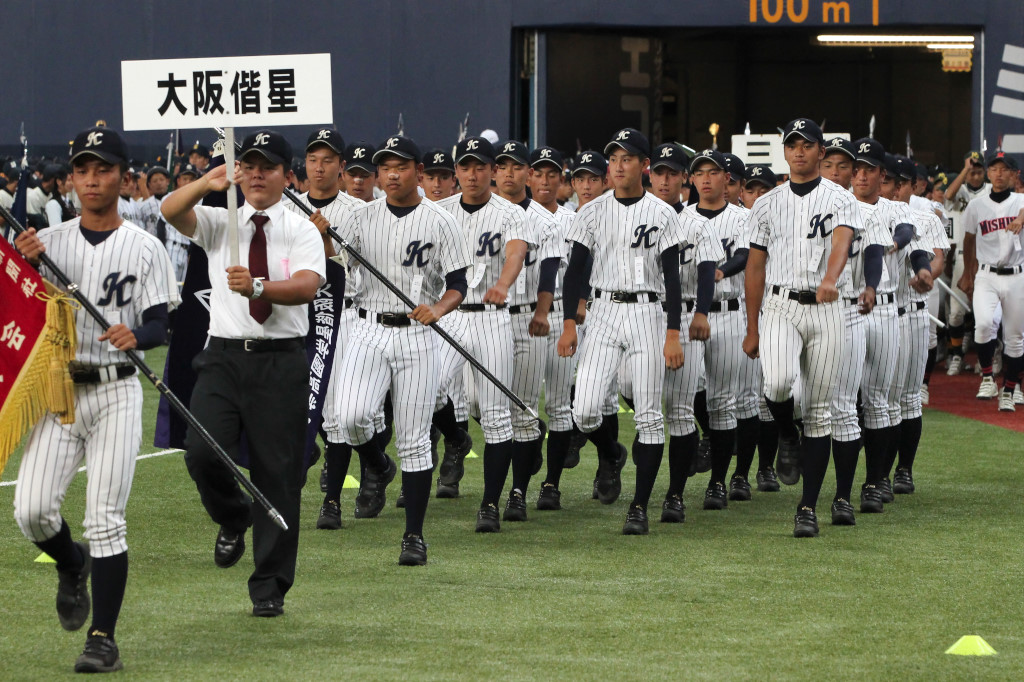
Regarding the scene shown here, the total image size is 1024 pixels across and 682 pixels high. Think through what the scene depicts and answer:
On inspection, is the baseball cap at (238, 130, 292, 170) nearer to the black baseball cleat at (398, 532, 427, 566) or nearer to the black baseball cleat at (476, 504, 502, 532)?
the black baseball cleat at (398, 532, 427, 566)

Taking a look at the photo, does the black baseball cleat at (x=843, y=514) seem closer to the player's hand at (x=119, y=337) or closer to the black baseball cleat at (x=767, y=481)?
the black baseball cleat at (x=767, y=481)

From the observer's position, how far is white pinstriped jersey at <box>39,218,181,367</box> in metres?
6.53

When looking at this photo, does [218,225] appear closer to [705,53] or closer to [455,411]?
[455,411]

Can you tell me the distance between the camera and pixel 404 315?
8.83m

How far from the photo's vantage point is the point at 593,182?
11.8m

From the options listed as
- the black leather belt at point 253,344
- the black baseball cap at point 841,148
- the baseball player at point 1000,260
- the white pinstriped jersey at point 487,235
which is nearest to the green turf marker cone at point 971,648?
the black leather belt at point 253,344

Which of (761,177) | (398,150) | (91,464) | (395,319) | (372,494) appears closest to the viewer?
(91,464)

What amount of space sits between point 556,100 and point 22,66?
9661 millimetres

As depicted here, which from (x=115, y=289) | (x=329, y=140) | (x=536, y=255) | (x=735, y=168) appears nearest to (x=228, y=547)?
(x=115, y=289)

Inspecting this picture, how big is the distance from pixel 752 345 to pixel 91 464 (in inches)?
184

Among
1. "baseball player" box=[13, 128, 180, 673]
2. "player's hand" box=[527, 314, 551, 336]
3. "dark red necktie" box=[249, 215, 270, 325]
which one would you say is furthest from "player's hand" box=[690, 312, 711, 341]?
"baseball player" box=[13, 128, 180, 673]

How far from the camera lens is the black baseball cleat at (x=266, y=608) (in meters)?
7.32

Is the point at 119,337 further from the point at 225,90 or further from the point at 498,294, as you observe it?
the point at 498,294

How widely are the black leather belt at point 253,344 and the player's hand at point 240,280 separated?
459 millimetres
